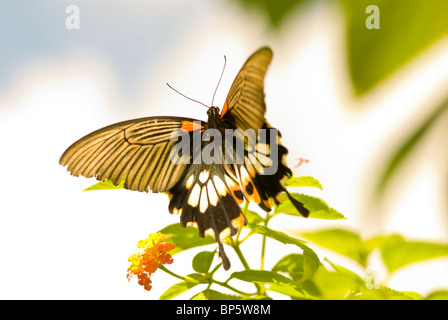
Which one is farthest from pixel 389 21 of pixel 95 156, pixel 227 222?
pixel 95 156

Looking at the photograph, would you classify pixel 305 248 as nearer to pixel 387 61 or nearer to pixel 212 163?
pixel 212 163

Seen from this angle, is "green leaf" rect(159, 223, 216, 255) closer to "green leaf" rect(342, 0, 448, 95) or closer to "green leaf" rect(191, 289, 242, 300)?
"green leaf" rect(191, 289, 242, 300)

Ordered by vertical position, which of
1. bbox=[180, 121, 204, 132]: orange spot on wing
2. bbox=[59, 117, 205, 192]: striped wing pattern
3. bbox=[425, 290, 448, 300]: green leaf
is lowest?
bbox=[425, 290, 448, 300]: green leaf

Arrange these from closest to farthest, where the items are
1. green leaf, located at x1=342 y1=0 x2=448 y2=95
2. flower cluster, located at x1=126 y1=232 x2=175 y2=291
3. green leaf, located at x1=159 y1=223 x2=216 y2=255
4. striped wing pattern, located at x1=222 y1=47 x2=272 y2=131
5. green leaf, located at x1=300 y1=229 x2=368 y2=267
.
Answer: green leaf, located at x1=342 y1=0 x2=448 y2=95 < striped wing pattern, located at x1=222 y1=47 x2=272 y2=131 < flower cluster, located at x1=126 y1=232 x2=175 y2=291 < green leaf, located at x1=159 y1=223 x2=216 y2=255 < green leaf, located at x1=300 y1=229 x2=368 y2=267

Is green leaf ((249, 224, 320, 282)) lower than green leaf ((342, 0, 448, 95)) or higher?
lower

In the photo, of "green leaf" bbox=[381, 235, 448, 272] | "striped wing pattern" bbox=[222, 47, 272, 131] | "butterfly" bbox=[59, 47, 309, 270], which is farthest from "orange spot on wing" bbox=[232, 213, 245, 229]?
"green leaf" bbox=[381, 235, 448, 272]

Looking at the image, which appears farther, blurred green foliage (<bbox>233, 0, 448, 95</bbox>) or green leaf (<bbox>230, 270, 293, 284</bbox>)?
green leaf (<bbox>230, 270, 293, 284</bbox>)
